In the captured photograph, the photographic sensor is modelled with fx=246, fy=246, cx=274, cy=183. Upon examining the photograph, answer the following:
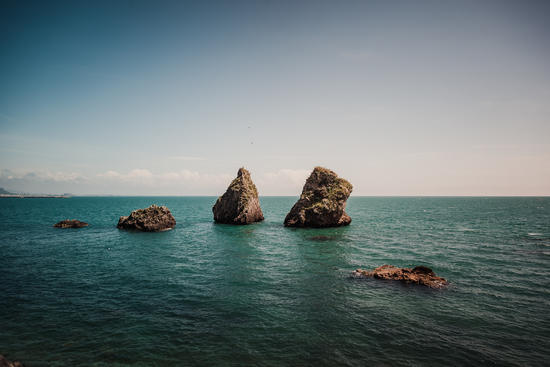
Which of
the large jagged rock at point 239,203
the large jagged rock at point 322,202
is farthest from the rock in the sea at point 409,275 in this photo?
the large jagged rock at point 239,203

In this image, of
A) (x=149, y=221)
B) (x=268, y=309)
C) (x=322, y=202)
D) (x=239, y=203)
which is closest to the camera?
(x=268, y=309)

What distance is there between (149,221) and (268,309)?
42371 millimetres

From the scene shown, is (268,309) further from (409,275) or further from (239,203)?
(239,203)

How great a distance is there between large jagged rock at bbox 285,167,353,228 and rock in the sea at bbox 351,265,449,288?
95.0 feet

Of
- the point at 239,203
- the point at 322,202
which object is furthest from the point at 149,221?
the point at 322,202

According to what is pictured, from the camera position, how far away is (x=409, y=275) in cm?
2206

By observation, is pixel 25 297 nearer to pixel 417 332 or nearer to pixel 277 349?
pixel 277 349

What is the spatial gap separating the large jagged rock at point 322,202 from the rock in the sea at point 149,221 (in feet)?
88.7

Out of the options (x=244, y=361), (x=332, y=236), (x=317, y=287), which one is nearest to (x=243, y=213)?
(x=332, y=236)

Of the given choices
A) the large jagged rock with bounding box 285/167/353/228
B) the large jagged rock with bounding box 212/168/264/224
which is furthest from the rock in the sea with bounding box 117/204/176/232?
the large jagged rock with bounding box 285/167/353/228

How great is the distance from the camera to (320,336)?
44.7 ft

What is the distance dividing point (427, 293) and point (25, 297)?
101ft

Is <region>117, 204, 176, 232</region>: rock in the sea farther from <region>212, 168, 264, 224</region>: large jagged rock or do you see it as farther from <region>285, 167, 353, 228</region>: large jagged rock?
<region>285, 167, 353, 228</region>: large jagged rock

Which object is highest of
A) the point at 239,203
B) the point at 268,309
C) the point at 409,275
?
the point at 239,203
